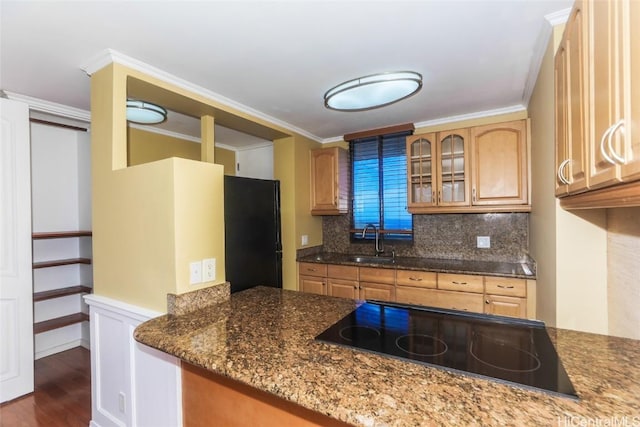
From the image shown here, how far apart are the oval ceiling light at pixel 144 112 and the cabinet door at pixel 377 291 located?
97.2 inches

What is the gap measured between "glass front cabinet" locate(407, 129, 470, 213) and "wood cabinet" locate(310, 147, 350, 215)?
0.84 metres

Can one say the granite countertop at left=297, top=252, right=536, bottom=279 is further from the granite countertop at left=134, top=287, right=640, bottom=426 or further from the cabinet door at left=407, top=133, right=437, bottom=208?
the granite countertop at left=134, top=287, right=640, bottom=426

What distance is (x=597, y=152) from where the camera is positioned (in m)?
0.97

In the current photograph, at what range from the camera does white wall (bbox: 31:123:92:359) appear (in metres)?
3.06

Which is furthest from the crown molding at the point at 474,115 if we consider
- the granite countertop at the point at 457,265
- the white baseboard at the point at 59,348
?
the white baseboard at the point at 59,348

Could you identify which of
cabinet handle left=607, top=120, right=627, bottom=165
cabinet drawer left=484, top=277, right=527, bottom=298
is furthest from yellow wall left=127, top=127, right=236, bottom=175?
cabinet handle left=607, top=120, right=627, bottom=165

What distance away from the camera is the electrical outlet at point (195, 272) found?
1622 millimetres

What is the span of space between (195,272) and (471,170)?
2.52 meters

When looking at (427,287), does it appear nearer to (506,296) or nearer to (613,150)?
(506,296)

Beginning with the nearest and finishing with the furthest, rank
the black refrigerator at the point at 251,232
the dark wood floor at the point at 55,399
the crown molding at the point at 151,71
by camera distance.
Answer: the crown molding at the point at 151,71
the dark wood floor at the point at 55,399
the black refrigerator at the point at 251,232

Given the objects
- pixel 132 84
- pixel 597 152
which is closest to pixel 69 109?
pixel 132 84

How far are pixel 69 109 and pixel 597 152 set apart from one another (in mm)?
3650

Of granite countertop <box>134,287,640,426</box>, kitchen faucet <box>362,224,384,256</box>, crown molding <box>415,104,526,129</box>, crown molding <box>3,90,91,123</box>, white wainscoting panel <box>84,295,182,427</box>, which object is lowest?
A: white wainscoting panel <box>84,295,182,427</box>

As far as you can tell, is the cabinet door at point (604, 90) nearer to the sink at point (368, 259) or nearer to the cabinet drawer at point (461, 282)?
the cabinet drawer at point (461, 282)
